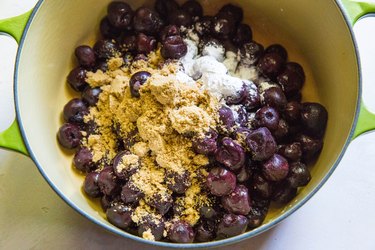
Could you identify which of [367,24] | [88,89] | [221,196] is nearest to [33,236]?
[88,89]

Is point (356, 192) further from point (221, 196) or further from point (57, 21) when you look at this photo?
point (57, 21)

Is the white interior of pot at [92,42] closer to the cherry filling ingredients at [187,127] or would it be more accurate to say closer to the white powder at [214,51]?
the cherry filling ingredients at [187,127]

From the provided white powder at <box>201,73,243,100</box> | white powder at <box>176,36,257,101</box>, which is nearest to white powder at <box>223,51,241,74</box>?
white powder at <box>176,36,257,101</box>

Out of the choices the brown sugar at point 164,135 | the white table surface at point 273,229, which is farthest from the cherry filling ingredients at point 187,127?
the white table surface at point 273,229

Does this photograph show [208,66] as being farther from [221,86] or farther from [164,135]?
[164,135]

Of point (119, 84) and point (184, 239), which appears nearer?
point (184, 239)

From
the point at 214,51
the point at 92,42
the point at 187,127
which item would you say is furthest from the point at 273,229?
the point at 92,42

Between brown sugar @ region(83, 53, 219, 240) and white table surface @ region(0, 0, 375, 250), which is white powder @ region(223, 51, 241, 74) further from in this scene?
white table surface @ region(0, 0, 375, 250)
